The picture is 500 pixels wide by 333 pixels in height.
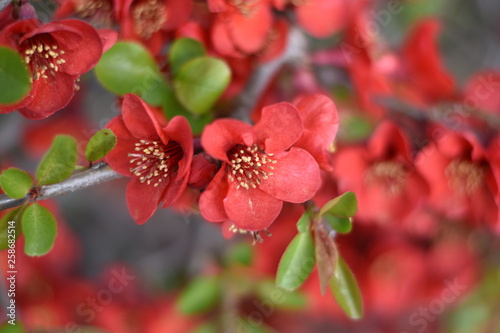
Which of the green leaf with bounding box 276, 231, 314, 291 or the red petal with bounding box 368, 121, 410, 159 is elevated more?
the green leaf with bounding box 276, 231, 314, 291

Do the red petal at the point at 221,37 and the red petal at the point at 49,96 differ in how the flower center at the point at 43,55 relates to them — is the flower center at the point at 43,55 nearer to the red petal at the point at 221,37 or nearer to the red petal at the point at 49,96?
the red petal at the point at 49,96

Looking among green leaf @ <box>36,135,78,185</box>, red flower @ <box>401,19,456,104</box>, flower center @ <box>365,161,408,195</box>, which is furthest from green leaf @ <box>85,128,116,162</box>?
red flower @ <box>401,19,456,104</box>

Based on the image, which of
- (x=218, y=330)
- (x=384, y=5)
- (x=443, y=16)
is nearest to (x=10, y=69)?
(x=218, y=330)

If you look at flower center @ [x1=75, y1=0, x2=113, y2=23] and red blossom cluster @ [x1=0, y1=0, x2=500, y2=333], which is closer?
red blossom cluster @ [x1=0, y1=0, x2=500, y2=333]

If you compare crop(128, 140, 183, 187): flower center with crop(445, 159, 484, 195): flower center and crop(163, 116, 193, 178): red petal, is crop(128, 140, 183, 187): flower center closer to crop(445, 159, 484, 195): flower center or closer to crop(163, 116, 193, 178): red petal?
crop(163, 116, 193, 178): red petal

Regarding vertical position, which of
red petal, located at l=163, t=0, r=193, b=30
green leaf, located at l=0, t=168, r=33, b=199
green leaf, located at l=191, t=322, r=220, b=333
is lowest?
green leaf, located at l=191, t=322, r=220, b=333

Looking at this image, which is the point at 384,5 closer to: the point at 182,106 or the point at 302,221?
the point at 182,106

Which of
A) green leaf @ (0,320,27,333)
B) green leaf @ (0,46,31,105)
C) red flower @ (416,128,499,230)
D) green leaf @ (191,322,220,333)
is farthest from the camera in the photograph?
green leaf @ (191,322,220,333)
